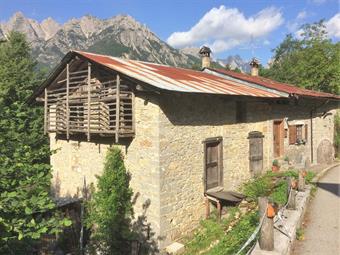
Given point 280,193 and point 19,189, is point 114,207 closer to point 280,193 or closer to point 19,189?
point 280,193

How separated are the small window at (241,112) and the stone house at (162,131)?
0.04m

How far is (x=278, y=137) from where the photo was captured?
587 inches

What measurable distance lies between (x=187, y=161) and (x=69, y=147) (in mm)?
5361

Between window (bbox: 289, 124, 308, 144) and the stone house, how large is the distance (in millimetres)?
301

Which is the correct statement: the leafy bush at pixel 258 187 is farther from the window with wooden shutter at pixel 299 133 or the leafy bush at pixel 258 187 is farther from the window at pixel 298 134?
the window with wooden shutter at pixel 299 133

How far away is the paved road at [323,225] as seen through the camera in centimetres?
648

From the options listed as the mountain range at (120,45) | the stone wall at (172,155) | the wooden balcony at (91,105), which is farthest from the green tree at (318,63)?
the mountain range at (120,45)

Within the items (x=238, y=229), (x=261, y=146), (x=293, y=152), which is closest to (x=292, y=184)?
(x=238, y=229)

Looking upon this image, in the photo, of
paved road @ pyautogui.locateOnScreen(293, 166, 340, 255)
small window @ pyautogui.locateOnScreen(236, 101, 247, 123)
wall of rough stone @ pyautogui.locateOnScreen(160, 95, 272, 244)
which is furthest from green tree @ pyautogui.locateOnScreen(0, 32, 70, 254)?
small window @ pyautogui.locateOnScreen(236, 101, 247, 123)

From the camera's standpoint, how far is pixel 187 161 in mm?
10344

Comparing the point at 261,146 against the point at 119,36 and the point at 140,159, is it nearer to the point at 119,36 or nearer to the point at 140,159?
the point at 140,159

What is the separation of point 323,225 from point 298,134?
9153 millimetres

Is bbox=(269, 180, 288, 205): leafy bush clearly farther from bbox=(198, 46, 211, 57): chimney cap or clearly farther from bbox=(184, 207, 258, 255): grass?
bbox=(198, 46, 211, 57): chimney cap

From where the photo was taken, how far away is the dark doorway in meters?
11.1
